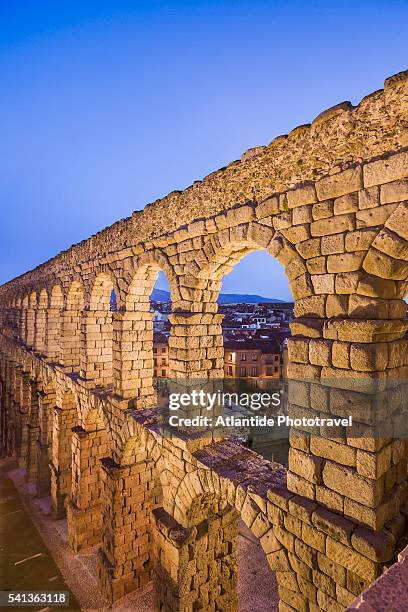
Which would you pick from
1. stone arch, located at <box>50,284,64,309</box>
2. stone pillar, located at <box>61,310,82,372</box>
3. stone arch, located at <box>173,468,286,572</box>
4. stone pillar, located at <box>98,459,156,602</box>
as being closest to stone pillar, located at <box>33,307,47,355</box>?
stone arch, located at <box>50,284,64,309</box>

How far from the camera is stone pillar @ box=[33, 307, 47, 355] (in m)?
14.0

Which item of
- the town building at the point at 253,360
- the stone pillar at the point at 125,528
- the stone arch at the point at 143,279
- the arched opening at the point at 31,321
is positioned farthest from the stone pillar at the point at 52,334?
the town building at the point at 253,360

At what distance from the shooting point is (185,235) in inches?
223

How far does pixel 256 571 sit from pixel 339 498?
730 centimetres

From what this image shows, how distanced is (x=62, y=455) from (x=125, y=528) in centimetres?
483

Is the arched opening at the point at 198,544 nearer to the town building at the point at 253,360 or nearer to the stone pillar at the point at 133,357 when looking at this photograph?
the stone pillar at the point at 133,357

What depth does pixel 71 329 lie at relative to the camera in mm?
10781

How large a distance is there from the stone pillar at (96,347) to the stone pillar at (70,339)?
5.96 ft

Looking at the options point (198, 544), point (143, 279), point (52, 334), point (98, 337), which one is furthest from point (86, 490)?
point (143, 279)

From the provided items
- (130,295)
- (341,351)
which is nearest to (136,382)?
(130,295)

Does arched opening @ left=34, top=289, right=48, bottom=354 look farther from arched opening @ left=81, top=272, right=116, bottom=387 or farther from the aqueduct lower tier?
the aqueduct lower tier

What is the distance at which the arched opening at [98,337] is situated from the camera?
8.98 metres

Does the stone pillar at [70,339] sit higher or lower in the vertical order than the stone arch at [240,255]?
lower

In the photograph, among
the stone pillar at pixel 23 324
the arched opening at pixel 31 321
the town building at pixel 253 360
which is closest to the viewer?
the arched opening at pixel 31 321
